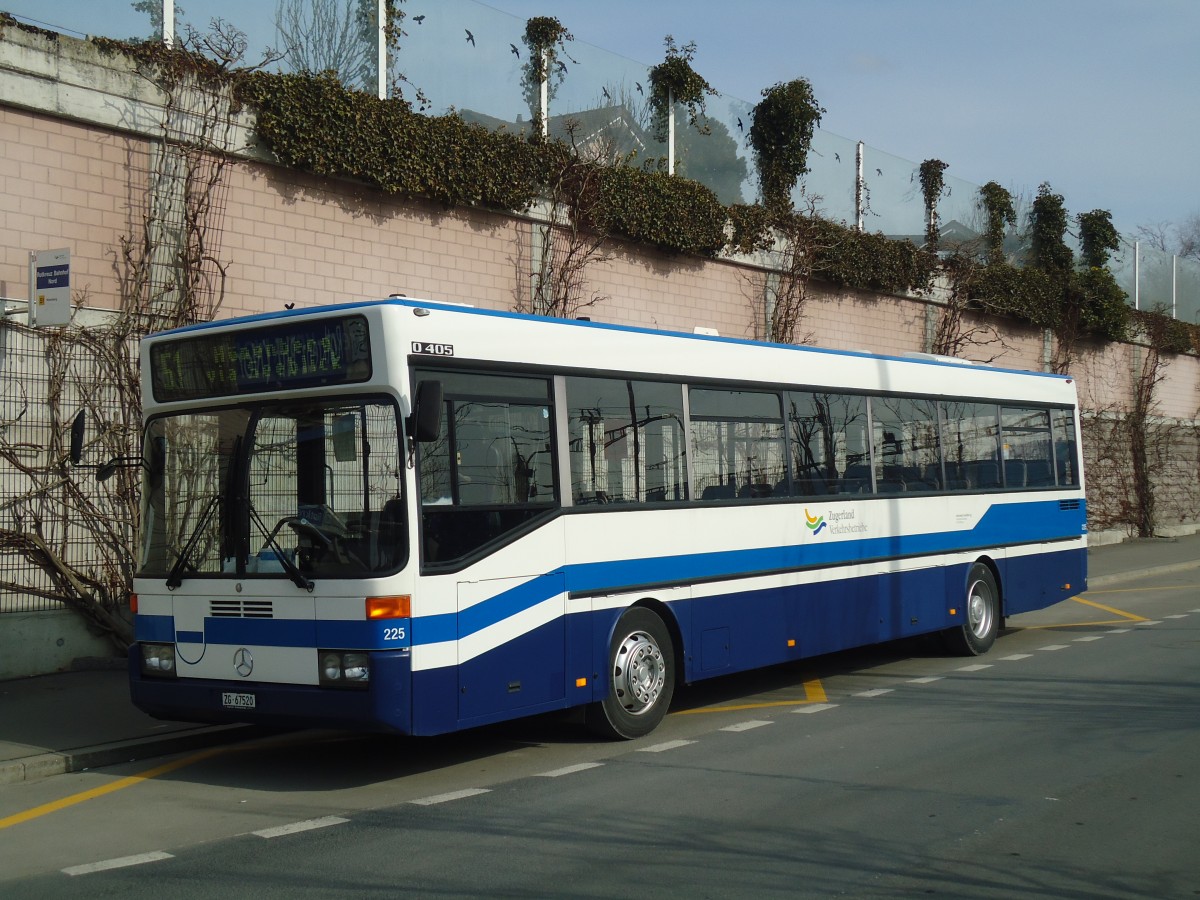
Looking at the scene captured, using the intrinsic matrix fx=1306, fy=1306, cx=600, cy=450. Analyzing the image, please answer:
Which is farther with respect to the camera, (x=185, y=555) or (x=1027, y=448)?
(x=1027, y=448)

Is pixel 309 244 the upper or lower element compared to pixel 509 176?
lower

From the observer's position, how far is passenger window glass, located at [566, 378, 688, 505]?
9484mm

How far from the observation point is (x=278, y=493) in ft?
27.4

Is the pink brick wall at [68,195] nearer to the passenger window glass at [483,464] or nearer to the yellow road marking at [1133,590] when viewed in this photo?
the passenger window glass at [483,464]

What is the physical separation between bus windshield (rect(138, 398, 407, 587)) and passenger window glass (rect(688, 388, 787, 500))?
3.29 m

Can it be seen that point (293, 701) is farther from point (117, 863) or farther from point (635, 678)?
point (635, 678)

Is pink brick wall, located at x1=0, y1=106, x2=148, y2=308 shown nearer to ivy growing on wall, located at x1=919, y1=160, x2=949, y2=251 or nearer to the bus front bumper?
the bus front bumper

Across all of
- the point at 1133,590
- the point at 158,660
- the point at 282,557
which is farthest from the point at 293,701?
the point at 1133,590

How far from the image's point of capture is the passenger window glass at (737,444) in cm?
1069

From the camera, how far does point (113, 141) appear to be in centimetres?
1323

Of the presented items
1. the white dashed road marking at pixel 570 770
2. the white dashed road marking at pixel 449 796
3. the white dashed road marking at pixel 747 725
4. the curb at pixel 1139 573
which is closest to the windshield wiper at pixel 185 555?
the white dashed road marking at pixel 449 796

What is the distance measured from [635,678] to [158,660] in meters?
3.40

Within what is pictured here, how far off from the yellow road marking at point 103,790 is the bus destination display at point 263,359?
2.59 meters

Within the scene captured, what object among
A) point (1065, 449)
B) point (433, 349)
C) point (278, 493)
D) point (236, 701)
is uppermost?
point (433, 349)
